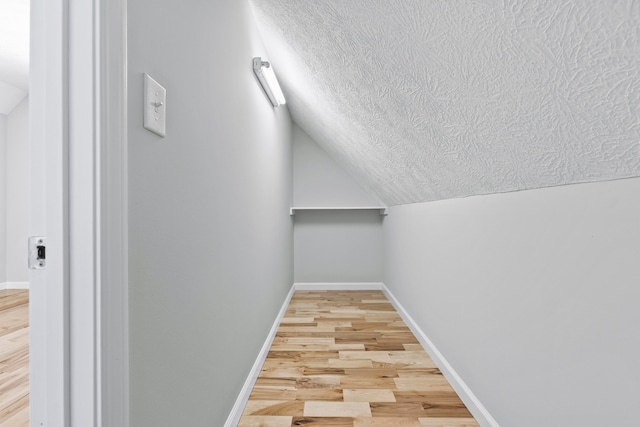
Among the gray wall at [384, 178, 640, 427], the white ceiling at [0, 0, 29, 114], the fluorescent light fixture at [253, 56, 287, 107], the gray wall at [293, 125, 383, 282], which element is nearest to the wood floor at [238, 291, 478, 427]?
the gray wall at [384, 178, 640, 427]

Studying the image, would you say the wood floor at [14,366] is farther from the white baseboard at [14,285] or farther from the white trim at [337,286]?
the white trim at [337,286]

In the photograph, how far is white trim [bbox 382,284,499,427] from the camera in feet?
4.80

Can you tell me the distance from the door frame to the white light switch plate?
17cm

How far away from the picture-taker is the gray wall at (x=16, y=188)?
436 centimetres

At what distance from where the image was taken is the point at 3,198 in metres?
4.37

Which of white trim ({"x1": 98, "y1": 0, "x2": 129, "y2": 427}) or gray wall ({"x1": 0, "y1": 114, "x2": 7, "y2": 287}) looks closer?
white trim ({"x1": 98, "y1": 0, "x2": 129, "y2": 427})

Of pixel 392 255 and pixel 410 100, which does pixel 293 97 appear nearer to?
pixel 392 255

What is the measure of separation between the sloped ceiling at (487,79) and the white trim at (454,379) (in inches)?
33.2

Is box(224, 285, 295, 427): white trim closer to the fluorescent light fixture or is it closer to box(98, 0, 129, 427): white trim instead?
box(98, 0, 129, 427): white trim

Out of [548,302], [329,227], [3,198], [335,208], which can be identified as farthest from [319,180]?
[3,198]

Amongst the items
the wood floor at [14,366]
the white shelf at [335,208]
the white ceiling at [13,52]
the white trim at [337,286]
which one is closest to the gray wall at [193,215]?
the wood floor at [14,366]

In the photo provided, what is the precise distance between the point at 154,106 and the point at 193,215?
0.35 m

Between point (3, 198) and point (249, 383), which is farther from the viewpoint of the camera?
point (3, 198)

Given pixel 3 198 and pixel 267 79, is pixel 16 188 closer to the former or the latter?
pixel 3 198
